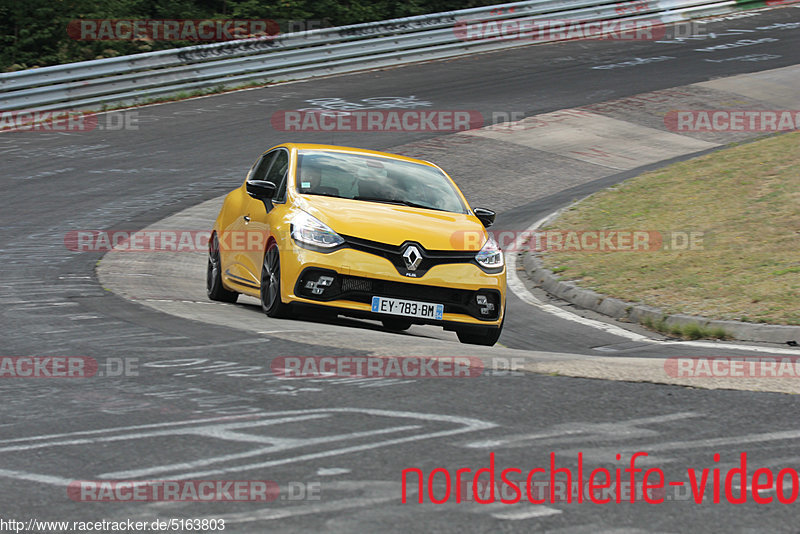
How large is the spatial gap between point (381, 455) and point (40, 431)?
5.98ft

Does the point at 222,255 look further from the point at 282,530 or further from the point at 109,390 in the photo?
the point at 282,530

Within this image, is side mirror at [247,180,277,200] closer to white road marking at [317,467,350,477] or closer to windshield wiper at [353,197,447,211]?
windshield wiper at [353,197,447,211]

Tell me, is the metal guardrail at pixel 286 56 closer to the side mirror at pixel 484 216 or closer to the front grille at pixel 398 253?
the side mirror at pixel 484 216

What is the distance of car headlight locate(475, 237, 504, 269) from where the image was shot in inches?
371

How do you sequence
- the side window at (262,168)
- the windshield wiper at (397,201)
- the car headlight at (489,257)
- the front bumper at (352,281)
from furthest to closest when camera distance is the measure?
1. the side window at (262,168)
2. the windshield wiper at (397,201)
3. the car headlight at (489,257)
4. the front bumper at (352,281)

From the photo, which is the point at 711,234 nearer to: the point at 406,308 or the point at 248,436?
the point at 406,308

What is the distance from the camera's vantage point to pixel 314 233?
912 centimetres

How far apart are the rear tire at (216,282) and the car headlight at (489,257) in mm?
2967

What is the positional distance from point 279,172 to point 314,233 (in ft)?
5.58

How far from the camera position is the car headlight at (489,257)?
9422mm

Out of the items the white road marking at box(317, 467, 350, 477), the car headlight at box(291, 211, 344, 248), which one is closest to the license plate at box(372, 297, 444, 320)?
the car headlight at box(291, 211, 344, 248)

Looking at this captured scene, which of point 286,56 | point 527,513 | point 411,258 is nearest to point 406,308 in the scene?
point 411,258

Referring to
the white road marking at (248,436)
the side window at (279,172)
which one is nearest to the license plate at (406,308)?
the side window at (279,172)

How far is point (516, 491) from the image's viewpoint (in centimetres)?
461
